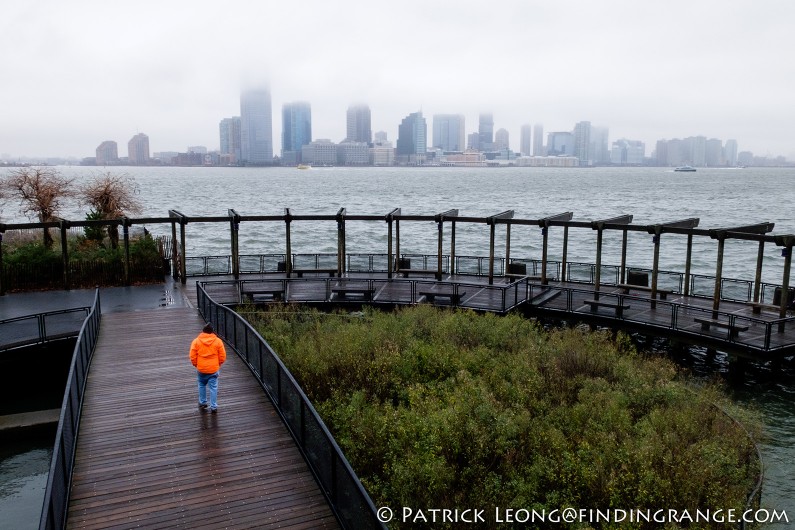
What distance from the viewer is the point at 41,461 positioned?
609 inches

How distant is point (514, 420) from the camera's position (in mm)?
13328

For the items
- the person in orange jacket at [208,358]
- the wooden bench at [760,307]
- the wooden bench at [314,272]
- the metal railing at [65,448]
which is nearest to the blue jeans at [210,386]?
the person in orange jacket at [208,358]

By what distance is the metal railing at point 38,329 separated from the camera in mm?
18031

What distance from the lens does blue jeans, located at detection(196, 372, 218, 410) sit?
1216 centimetres

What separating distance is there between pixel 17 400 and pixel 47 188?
21315 mm

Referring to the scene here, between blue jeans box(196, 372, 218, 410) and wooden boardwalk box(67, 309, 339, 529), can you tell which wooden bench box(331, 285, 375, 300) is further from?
blue jeans box(196, 372, 218, 410)

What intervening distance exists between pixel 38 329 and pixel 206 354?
32.3 ft

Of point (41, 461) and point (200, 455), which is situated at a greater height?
point (200, 455)

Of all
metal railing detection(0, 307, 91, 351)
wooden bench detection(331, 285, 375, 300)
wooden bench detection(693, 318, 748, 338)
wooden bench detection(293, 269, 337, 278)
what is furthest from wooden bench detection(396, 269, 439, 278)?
metal railing detection(0, 307, 91, 351)

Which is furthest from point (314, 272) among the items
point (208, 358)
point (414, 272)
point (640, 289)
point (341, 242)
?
point (208, 358)

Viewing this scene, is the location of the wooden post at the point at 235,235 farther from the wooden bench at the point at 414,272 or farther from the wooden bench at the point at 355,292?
the wooden bench at the point at 414,272

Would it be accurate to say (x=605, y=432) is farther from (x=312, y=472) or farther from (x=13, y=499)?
(x=13, y=499)

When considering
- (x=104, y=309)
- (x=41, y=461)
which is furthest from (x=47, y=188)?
(x=41, y=461)

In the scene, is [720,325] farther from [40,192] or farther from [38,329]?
[40,192]
